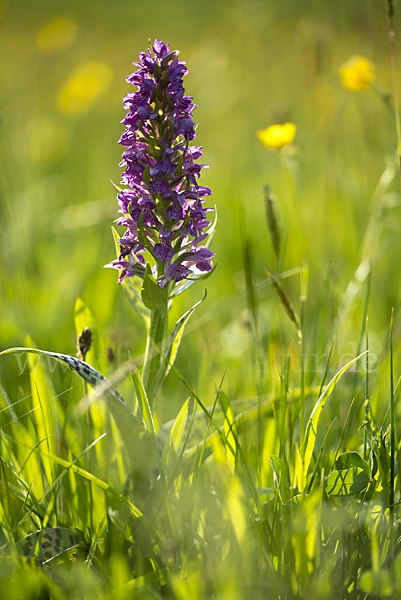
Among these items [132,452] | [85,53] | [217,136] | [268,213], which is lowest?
[132,452]

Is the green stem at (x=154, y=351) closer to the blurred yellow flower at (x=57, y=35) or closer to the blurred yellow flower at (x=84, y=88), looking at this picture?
the blurred yellow flower at (x=57, y=35)

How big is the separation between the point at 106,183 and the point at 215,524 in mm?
5014

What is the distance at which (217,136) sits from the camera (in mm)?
8047

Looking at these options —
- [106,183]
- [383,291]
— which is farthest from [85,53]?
[383,291]

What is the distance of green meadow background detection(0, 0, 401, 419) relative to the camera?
8.23 feet

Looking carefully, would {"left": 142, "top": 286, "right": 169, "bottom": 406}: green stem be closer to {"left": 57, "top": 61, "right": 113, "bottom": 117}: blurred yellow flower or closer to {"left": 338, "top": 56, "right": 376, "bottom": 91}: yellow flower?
{"left": 338, "top": 56, "right": 376, "bottom": 91}: yellow flower

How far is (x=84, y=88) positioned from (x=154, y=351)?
5960 mm

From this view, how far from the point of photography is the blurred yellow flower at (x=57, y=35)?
409 cm

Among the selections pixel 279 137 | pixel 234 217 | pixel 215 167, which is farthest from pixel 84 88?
pixel 279 137

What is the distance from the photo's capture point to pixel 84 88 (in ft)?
20.9

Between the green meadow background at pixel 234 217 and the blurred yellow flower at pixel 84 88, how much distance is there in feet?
0.08

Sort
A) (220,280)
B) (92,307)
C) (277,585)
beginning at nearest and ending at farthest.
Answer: (277,585), (92,307), (220,280)

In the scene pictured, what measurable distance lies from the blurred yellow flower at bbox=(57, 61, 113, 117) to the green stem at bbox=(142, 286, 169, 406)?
546cm

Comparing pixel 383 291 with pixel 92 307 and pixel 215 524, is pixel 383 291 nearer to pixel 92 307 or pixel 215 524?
pixel 92 307
